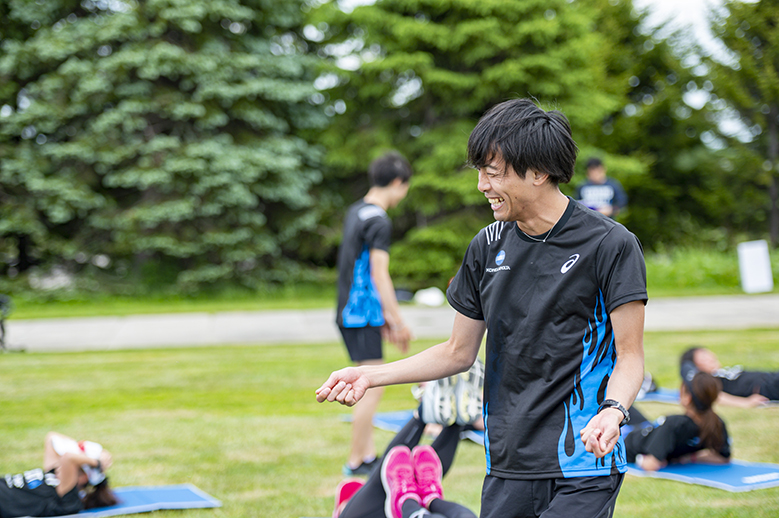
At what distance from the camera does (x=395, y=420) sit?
6.96 m

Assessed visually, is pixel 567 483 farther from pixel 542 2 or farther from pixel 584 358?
pixel 542 2

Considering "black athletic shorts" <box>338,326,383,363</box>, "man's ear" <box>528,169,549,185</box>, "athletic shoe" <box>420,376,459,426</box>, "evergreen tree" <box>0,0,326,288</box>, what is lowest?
"athletic shoe" <box>420,376,459,426</box>

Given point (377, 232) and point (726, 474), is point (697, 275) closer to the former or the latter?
point (726, 474)

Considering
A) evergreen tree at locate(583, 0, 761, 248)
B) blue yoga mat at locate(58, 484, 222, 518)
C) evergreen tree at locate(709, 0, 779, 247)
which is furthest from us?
evergreen tree at locate(583, 0, 761, 248)

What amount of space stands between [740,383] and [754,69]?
14794 mm

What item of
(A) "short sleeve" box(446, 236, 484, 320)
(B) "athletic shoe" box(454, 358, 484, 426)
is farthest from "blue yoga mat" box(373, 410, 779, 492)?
(A) "short sleeve" box(446, 236, 484, 320)

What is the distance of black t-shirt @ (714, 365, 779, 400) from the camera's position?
21.9ft

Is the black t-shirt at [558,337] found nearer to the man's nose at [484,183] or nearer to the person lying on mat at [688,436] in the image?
the man's nose at [484,183]

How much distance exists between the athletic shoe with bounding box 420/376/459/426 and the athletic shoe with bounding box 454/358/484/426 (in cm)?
3

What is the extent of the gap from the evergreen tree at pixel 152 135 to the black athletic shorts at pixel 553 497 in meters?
14.7

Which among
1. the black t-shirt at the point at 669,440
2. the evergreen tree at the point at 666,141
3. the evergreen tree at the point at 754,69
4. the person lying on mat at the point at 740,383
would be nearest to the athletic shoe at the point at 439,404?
the black t-shirt at the point at 669,440

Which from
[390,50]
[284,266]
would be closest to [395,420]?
[284,266]

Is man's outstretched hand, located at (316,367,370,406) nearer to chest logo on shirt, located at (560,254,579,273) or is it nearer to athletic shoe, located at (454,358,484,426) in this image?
chest logo on shirt, located at (560,254,579,273)

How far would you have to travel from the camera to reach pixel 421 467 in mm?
3693
